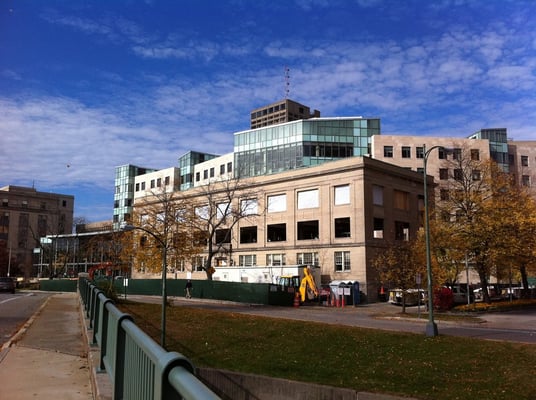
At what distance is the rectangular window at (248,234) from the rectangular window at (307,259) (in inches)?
333

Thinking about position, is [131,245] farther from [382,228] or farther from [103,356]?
[103,356]

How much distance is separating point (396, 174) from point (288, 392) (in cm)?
4774

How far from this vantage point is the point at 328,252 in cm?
5369

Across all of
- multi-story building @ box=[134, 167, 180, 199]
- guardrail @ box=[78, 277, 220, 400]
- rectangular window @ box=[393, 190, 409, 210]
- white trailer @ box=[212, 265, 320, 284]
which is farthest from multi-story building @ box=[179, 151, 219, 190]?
guardrail @ box=[78, 277, 220, 400]

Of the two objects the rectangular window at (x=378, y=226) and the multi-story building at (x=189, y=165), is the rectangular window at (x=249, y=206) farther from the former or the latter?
the multi-story building at (x=189, y=165)

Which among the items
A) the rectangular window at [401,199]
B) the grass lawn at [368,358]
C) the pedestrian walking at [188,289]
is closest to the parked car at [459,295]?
the rectangular window at [401,199]

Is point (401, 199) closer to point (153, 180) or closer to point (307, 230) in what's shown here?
point (307, 230)

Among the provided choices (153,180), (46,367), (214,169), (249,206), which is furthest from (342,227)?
(153,180)

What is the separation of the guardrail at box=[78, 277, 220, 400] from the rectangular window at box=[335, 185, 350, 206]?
46995mm

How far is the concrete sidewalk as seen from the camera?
7645 millimetres

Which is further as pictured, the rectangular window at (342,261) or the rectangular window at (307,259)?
the rectangular window at (307,259)

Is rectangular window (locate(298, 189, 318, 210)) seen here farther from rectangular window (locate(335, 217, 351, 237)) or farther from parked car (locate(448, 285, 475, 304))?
parked car (locate(448, 285, 475, 304))

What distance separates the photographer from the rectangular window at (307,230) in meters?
58.1

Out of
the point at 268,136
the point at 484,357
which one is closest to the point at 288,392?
the point at 484,357
